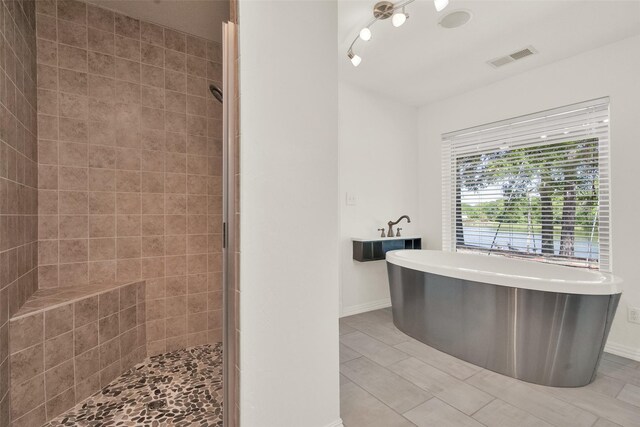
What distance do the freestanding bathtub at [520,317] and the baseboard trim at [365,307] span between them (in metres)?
0.75

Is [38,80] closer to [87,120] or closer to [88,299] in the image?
[87,120]

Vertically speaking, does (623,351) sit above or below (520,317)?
below

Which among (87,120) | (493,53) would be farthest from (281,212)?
(493,53)

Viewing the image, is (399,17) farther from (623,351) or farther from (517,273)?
(623,351)

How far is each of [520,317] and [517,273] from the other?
866 millimetres

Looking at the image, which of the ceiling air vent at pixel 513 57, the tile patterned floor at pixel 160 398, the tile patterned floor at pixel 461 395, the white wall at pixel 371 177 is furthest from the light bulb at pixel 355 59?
the tile patterned floor at pixel 160 398

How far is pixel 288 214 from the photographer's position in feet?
4.09

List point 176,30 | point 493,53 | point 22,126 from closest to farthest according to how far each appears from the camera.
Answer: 1. point 22,126
2. point 176,30
3. point 493,53

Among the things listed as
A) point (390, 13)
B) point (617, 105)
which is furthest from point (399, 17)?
point (617, 105)

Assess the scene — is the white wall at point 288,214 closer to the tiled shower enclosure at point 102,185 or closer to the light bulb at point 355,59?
the light bulb at point 355,59

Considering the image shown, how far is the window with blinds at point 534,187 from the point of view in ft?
8.16

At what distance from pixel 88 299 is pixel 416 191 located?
11.1 ft

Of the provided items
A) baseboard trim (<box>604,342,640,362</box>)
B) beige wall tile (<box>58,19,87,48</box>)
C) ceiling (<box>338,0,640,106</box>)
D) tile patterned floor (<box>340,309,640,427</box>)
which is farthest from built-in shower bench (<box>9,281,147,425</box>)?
baseboard trim (<box>604,342,640,362</box>)

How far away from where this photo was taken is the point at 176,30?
2.28 m
